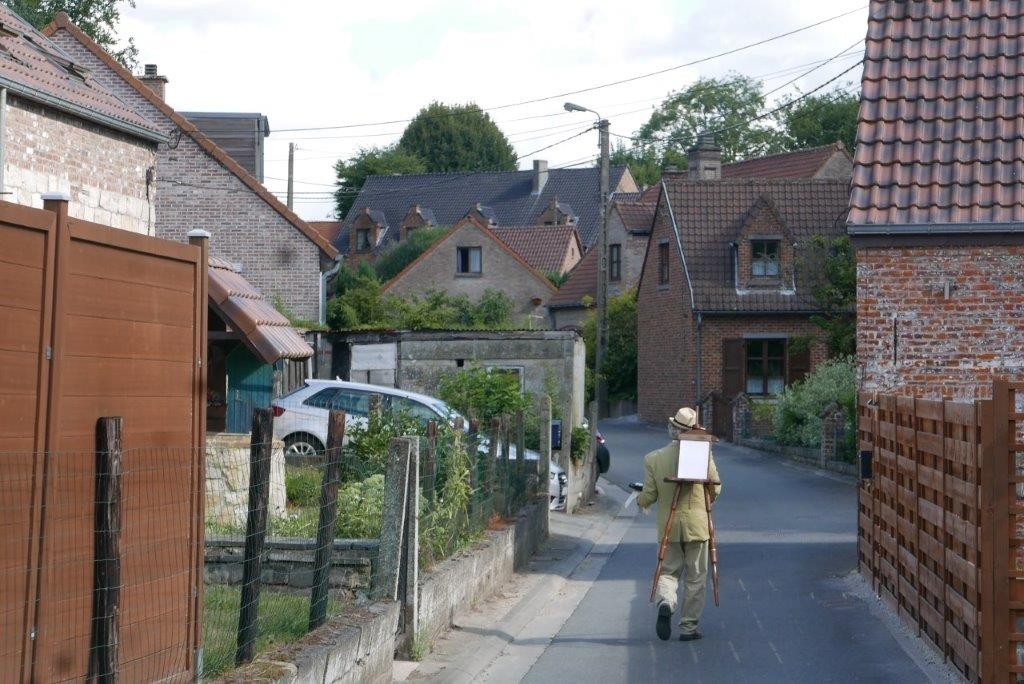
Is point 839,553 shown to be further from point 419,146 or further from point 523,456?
point 419,146

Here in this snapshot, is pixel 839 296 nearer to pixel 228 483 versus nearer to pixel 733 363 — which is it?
pixel 733 363

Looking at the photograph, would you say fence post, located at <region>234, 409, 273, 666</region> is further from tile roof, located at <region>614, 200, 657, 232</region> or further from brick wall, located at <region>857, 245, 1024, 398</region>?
tile roof, located at <region>614, 200, 657, 232</region>

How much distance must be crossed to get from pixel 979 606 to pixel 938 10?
360 inches

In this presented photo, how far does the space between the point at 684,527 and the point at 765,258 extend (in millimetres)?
32134

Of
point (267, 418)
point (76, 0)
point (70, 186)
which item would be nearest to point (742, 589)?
point (267, 418)

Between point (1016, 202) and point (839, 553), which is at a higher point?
point (1016, 202)

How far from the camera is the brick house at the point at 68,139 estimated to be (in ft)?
58.6

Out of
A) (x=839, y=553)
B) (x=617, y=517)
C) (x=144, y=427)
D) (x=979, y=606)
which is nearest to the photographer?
(x=144, y=427)

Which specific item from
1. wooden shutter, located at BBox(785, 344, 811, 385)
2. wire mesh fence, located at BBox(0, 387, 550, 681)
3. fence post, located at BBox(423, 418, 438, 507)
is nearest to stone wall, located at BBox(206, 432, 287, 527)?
wire mesh fence, located at BBox(0, 387, 550, 681)

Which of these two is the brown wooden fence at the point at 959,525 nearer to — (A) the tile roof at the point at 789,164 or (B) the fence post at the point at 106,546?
(B) the fence post at the point at 106,546

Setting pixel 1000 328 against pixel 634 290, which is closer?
pixel 1000 328

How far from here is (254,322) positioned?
480 inches

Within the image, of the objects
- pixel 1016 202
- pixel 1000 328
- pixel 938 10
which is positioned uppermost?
pixel 938 10

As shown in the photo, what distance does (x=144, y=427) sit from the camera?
5.75 meters
